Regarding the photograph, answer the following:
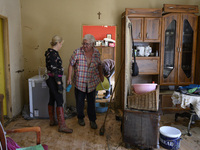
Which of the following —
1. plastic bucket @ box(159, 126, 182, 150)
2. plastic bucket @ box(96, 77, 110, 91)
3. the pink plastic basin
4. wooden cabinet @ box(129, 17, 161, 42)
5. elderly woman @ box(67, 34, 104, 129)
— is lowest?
plastic bucket @ box(159, 126, 182, 150)

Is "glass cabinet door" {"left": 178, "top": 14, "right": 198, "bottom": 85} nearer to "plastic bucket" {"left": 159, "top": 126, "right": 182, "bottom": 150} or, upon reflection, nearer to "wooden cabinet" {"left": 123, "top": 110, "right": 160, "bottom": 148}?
"plastic bucket" {"left": 159, "top": 126, "right": 182, "bottom": 150}

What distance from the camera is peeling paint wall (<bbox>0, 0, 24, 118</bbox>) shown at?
9.96ft

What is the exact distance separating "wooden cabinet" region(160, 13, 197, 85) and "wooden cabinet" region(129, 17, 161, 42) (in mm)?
134

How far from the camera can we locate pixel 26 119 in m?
3.16

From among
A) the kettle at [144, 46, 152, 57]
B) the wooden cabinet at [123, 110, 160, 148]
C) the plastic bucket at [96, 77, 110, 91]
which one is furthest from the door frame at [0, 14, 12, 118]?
the kettle at [144, 46, 152, 57]

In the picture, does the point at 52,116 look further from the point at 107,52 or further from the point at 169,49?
the point at 169,49

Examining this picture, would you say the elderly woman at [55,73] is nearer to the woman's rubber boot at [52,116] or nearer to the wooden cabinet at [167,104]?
the woman's rubber boot at [52,116]

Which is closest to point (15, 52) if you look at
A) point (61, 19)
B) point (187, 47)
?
point (61, 19)

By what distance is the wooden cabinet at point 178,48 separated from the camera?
3383mm

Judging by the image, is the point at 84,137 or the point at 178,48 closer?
the point at 84,137

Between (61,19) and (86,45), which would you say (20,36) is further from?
(86,45)

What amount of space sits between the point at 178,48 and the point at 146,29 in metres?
0.77

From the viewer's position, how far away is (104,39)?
353 centimetres

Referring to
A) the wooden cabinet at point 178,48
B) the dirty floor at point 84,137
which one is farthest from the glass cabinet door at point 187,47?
the dirty floor at point 84,137
